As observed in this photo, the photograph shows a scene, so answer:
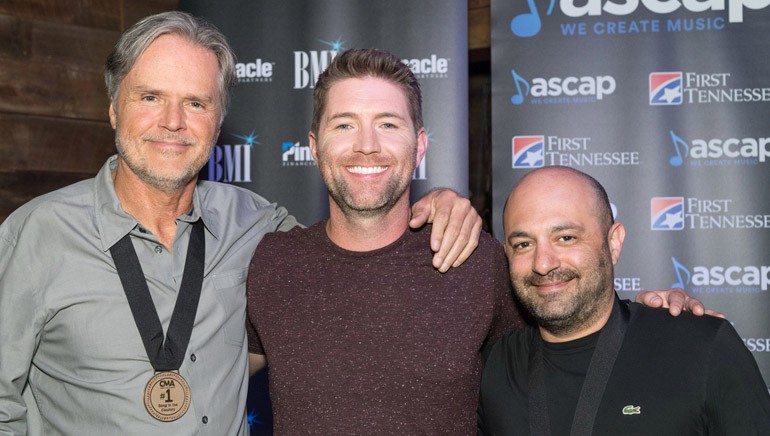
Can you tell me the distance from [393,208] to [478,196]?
14.3 feet

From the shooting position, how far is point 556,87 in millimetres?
3945

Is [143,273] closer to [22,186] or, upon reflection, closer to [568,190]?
[568,190]

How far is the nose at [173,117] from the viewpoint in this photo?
211 centimetres

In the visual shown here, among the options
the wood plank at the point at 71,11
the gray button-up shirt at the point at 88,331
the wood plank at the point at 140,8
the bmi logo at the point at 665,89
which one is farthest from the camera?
the wood plank at the point at 140,8

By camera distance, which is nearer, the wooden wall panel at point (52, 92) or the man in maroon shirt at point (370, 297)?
the man in maroon shirt at point (370, 297)

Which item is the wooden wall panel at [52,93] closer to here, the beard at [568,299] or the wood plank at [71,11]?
the wood plank at [71,11]

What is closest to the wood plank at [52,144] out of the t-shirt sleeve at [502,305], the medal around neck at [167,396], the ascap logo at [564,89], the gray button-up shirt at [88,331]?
the gray button-up shirt at [88,331]

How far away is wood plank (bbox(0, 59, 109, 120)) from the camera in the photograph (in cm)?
395

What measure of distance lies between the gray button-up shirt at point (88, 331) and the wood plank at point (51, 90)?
6.97ft

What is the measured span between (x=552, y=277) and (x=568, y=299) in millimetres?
72

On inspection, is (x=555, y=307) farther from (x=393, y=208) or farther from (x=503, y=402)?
(x=393, y=208)

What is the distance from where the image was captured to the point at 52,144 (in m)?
4.09

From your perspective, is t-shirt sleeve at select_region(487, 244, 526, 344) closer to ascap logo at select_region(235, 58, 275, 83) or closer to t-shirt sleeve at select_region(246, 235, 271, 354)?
t-shirt sleeve at select_region(246, 235, 271, 354)

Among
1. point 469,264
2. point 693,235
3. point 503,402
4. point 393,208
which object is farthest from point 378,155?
point 693,235
